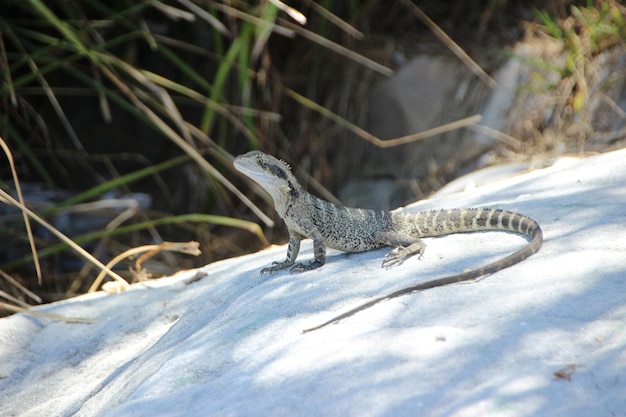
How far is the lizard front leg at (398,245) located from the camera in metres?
3.63

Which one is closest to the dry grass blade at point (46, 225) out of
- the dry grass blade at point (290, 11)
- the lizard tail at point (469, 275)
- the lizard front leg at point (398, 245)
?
the lizard tail at point (469, 275)

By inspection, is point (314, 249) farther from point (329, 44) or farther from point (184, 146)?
point (329, 44)

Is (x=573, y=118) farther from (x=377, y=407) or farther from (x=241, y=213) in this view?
(x=377, y=407)

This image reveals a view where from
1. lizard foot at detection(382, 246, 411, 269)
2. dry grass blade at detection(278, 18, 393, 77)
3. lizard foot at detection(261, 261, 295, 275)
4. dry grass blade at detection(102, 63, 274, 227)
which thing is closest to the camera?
lizard foot at detection(382, 246, 411, 269)

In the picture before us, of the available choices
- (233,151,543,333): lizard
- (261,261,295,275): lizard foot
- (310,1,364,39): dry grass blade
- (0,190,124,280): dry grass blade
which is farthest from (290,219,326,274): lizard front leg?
(310,1,364,39): dry grass blade

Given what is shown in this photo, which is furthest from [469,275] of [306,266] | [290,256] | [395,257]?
[290,256]

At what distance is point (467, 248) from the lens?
3564 millimetres

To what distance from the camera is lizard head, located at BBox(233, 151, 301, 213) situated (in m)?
4.08

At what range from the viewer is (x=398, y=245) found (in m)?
3.91

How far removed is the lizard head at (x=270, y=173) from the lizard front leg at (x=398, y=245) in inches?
20.6

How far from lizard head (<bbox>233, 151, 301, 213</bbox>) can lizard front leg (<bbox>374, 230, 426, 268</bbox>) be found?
524 mm

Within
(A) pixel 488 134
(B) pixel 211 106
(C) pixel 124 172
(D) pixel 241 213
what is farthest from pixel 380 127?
(B) pixel 211 106

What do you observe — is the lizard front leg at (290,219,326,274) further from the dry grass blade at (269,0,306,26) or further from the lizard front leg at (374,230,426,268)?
the dry grass blade at (269,0,306,26)

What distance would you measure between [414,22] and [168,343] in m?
5.75
